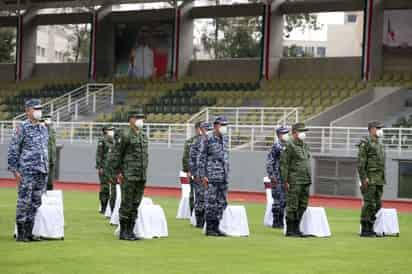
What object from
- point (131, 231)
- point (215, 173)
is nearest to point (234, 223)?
point (215, 173)

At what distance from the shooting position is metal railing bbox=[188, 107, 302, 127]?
3869 centimetres

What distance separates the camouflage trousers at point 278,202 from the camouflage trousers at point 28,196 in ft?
18.6

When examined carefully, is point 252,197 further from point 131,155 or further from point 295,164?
point 131,155

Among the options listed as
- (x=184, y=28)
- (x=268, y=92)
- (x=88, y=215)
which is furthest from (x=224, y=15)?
(x=88, y=215)

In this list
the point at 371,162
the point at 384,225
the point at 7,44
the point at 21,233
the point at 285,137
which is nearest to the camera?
the point at 21,233

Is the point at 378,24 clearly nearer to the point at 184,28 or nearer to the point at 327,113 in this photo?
the point at 327,113

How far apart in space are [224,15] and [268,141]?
14579 mm

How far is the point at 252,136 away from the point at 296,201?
18.3 metres

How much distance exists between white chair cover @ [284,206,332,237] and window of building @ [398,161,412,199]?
14240mm

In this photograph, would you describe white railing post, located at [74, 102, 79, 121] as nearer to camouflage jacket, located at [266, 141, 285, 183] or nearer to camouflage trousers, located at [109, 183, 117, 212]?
camouflage trousers, located at [109, 183, 117, 212]

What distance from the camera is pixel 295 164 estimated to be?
18.2 m

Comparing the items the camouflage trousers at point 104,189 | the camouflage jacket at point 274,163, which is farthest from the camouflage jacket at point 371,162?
the camouflage trousers at point 104,189

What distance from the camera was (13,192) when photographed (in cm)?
3144

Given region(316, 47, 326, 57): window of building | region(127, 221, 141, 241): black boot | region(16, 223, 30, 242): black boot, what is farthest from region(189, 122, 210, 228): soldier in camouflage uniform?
region(316, 47, 326, 57): window of building
